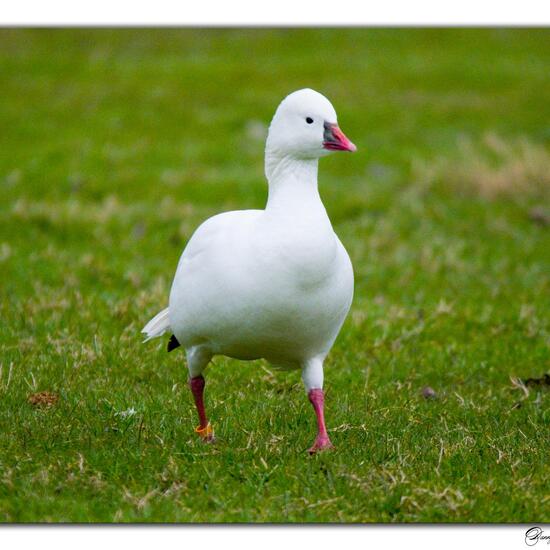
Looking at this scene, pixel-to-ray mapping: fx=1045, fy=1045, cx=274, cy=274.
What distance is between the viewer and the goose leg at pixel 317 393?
4.64 m

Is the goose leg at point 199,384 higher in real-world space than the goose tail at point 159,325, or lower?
lower

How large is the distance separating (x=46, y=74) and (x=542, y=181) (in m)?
7.98

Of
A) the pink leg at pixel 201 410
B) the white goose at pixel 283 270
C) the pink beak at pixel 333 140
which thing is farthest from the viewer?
the pink leg at pixel 201 410

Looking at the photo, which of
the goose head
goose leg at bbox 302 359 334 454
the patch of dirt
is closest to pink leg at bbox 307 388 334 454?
goose leg at bbox 302 359 334 454

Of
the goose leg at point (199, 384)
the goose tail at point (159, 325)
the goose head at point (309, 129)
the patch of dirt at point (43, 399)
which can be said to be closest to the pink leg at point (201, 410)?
the goose leg at point (199, 384)

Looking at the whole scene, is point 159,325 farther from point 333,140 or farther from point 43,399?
point 333,140

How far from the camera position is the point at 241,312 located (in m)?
4.32

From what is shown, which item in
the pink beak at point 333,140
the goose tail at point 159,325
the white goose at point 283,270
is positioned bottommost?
the goose tail at point 159,325

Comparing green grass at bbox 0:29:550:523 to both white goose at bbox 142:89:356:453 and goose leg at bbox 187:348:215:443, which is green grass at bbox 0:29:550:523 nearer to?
goose leg at bbox 187:348:215:443

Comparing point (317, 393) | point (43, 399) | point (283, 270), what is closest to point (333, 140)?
point (283, 270)

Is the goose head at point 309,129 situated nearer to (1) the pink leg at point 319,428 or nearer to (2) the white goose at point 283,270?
(2) the white goose at point 283,270

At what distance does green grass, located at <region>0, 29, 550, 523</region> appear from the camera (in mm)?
4270

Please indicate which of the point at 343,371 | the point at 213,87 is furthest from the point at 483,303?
the point at 213,87

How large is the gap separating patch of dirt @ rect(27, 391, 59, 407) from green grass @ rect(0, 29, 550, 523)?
0.23 feet
